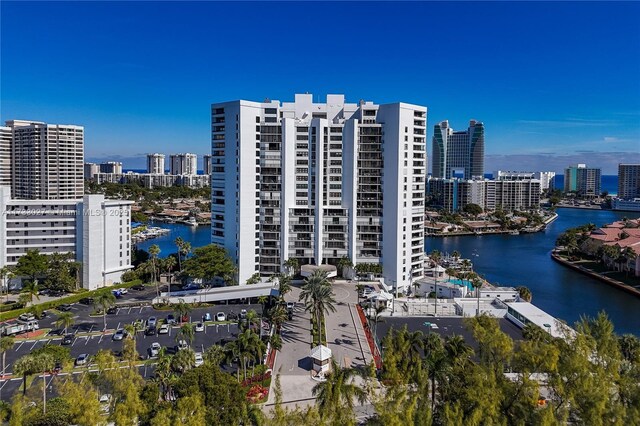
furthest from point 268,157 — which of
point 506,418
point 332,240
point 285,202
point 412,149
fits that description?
point 506,418

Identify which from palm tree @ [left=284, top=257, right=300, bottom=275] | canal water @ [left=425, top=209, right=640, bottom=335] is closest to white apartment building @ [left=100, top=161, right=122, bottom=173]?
canal water @ [left=425, top=209, right=640, bottom=335]

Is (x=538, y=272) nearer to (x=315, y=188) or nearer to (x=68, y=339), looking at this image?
(x=315, y=188)

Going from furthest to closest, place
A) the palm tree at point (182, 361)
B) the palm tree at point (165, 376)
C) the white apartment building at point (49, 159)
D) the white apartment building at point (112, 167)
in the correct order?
the white apartment building at point (112, 167) < the white apartment building at point (49, 159) < the palm tree at point (182, 361) < the palm tree at point (165, 376)

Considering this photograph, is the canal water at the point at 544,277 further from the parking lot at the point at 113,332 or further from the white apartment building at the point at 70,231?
the white apartment building at the point at 70,231

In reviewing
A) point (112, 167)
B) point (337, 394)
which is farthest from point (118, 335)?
point (112, 167)

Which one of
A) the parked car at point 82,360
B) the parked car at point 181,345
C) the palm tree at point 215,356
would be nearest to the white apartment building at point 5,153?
the parked car at point 82,360

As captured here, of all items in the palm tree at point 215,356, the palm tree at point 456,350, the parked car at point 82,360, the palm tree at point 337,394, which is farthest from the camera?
the parked car at point 82,360

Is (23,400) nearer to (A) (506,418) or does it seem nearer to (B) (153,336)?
(B) (153,336)
